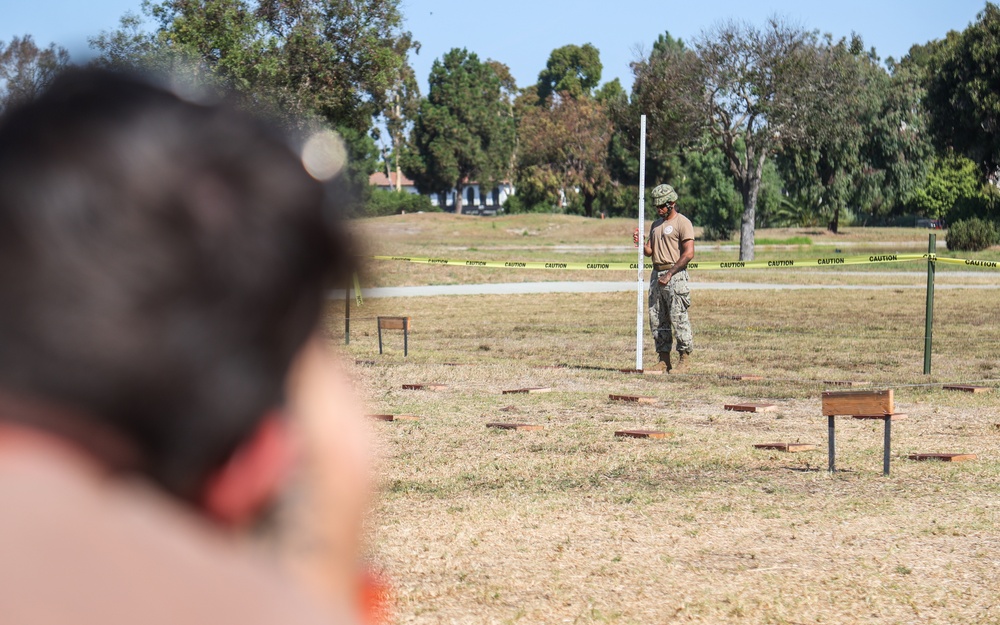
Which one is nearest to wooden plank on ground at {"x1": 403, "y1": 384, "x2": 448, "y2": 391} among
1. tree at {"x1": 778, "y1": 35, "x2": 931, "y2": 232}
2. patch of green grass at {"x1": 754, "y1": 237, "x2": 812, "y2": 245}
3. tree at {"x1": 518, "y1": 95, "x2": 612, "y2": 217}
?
tree at {"x1": 778, "y1": 35, "x2": 931, "y2": 232}

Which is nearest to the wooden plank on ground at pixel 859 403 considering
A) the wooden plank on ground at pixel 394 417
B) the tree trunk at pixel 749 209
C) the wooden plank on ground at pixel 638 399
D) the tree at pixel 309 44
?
the wooden plank on ground at pixel 638 399

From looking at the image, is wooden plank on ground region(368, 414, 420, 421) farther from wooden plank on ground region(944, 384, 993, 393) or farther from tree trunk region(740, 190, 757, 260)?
tree trunk region(740, 190, 757, 260)

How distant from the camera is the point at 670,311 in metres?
12.2

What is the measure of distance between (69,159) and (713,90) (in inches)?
1668

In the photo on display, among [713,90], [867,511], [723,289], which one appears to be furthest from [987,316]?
[713,90]

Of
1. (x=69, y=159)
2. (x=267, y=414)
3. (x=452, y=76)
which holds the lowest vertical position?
(x=267, y=414)

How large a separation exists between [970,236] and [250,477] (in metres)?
41.8

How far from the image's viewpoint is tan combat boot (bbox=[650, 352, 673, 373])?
1247 cm

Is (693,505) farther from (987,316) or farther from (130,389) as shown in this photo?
(987,316)

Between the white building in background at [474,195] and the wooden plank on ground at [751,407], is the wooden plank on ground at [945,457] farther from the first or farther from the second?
the white building in background at [474,195]

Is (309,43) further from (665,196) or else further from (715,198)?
(715,198)

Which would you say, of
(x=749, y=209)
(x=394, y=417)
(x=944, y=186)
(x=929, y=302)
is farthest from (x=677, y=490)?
(x=944, y=186)

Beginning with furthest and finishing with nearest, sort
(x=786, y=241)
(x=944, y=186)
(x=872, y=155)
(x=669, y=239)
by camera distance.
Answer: (x=944, y=186) → (x=872, y=155) → (x=786, y=241) → (x=669, y=239)

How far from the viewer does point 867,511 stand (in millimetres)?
6238
